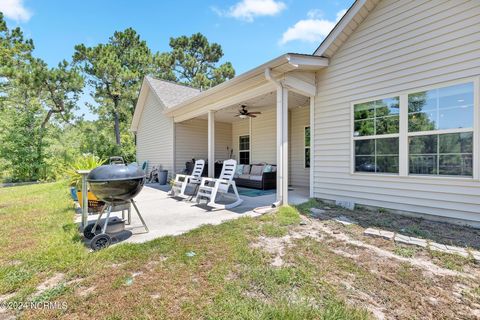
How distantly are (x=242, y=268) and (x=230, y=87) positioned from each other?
16.3 feet

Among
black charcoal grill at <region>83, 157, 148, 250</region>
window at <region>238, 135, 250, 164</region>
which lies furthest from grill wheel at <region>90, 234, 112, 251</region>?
window at <region>238, 135, 250, 164</region>

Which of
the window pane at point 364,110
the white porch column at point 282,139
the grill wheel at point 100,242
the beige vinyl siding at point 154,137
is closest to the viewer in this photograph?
the grill wheel at point 100,242

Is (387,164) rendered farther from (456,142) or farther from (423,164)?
(456,142)

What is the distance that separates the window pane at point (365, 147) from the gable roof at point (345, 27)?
2.17m

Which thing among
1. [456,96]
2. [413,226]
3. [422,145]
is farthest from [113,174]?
[456,96]

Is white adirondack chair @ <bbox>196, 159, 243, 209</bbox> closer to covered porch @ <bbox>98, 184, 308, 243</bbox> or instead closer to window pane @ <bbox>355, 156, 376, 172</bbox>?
covered porch @ <bbox>98, 184, 308, 243</bbox>

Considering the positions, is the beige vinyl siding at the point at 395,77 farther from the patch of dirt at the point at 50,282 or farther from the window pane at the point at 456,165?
the patch of dirt at the point at 50,282

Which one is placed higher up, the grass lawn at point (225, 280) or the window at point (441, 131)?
the window at point (441, 131)

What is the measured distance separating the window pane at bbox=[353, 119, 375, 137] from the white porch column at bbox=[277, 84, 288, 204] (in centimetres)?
156

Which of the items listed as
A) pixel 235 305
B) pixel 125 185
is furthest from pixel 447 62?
pixel 125 185

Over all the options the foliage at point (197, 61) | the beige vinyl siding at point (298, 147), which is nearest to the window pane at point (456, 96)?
the beige vinyl siding at point (298, 147)

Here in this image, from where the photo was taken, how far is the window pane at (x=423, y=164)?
165 inches

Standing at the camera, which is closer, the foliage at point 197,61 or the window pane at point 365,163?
the window pane at point 365,163

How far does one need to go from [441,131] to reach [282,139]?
2.78 meters
